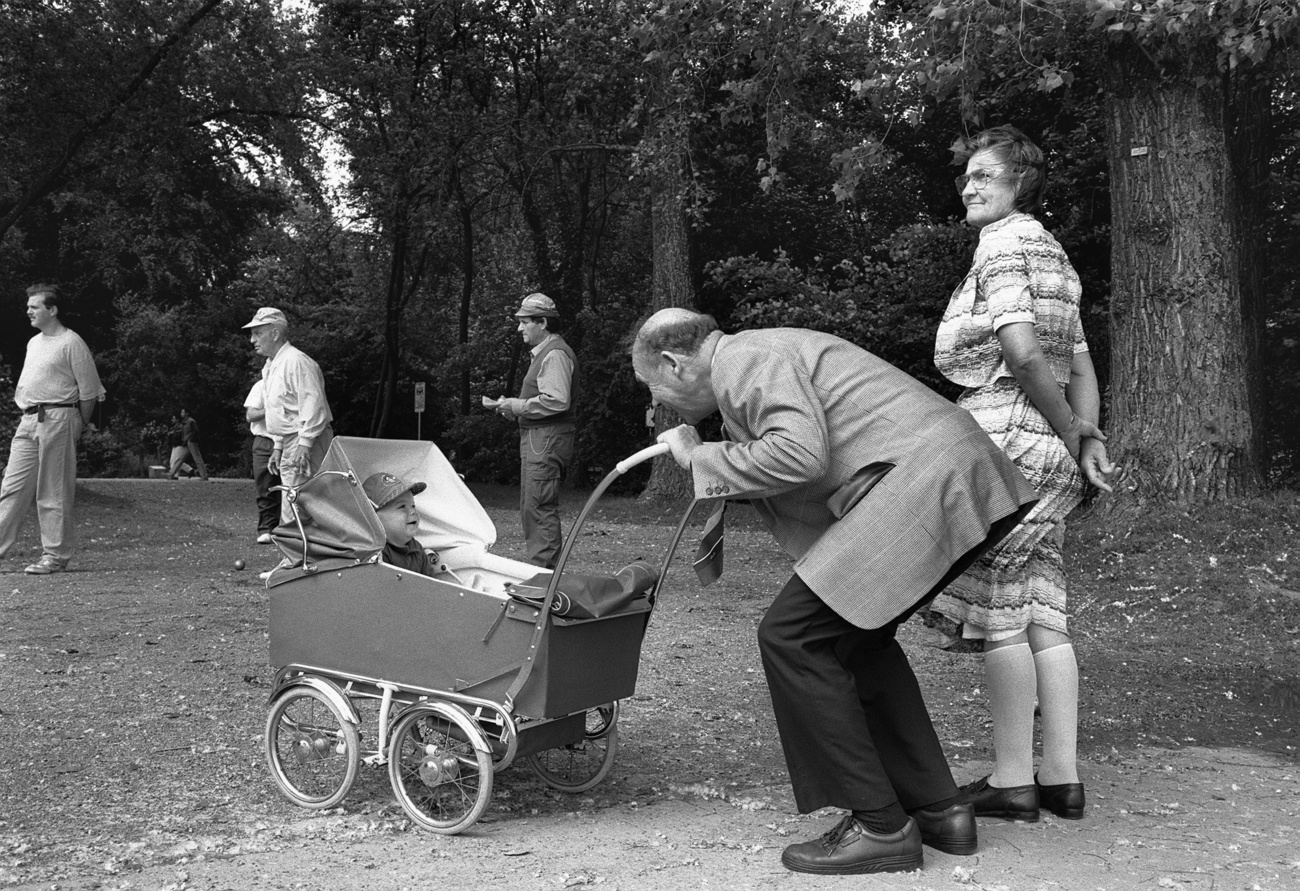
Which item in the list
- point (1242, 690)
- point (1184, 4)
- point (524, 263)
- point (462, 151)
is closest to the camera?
point (1242, 690)

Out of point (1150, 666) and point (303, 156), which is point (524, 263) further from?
point (1150, 666)

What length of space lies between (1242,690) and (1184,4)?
13.3ft

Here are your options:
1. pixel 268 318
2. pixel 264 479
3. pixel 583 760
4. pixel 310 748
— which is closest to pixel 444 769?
pixel 310 748

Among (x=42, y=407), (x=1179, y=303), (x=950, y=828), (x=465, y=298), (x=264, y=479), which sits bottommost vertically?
(x=950, y=828)

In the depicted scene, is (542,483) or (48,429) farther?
(48,429)

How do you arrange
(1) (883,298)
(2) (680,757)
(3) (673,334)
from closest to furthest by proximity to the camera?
(3) (673,334) → (2) (680,757) → (1) (883,298)

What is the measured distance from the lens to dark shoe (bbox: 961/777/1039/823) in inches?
162

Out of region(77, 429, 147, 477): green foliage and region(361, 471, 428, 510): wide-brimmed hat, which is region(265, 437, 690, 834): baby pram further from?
region(77, 429, 147, 477): green foliage

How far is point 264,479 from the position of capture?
1151cm

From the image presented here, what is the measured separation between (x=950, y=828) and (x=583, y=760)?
1.53 m

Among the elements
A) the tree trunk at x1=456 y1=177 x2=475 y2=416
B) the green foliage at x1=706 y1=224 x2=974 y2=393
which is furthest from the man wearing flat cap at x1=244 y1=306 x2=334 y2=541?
the tree trunk at x1=456 y1=177 x2=475 y2=416

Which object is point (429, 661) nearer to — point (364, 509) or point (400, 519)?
point (364, 509)

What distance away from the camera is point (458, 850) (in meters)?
3.86

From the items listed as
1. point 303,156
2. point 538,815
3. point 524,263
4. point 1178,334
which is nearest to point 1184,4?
point 1178,334
